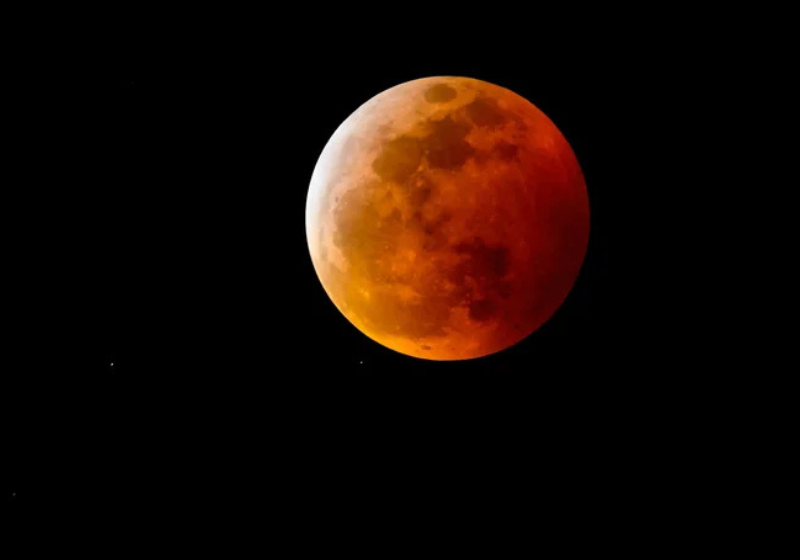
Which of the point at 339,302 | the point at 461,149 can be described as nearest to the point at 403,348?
the point at 339,302

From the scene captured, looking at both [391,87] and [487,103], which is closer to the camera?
[487,103]

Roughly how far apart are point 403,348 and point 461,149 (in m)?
1.41

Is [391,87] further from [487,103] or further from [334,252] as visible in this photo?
[334,252]

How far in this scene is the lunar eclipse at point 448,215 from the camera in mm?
3520

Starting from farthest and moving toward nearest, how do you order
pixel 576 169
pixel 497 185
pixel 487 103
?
pixel 576 169
pixel 487 103
pixel 497 185

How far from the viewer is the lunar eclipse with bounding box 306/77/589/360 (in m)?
3.52

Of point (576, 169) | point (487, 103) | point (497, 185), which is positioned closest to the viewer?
point (497, 185)

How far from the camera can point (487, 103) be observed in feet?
12.4

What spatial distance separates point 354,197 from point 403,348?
1.11m

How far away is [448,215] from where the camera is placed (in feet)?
11.5

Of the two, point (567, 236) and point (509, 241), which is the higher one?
point (567, 236)

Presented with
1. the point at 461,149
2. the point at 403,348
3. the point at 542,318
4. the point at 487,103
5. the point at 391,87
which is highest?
the point at 391,87

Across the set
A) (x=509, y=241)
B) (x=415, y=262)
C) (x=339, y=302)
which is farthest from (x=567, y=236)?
(x=339, y=302)

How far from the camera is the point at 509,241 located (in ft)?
11.7
